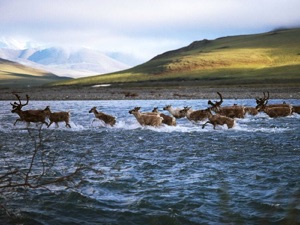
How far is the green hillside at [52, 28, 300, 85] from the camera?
95438 millimetres

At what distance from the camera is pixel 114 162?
12.6 meters

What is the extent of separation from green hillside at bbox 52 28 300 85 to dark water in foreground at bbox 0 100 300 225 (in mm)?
68316

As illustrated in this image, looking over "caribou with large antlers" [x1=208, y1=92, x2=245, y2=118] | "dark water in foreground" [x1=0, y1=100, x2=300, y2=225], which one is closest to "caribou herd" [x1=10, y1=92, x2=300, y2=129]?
"caribou with large antlers" [x1=208, y1=92, x2=245, y2=118]

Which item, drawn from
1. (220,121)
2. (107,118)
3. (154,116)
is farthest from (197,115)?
(107,118)

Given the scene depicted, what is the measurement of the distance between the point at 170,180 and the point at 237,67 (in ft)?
360

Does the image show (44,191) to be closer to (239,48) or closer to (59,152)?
(59,152)

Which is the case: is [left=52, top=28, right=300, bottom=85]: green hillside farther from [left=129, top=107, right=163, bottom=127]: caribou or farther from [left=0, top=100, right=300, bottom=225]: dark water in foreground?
[left=0, top=100, right=300, bottom=225]: dark water in foreground

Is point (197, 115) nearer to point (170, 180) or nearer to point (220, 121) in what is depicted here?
point (220, 121)

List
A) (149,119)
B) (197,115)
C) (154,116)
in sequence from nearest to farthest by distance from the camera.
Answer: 1. (154,116)
2. (149,119)
3. (197,115)

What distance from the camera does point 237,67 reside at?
4599 inches

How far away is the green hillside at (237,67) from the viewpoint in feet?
313

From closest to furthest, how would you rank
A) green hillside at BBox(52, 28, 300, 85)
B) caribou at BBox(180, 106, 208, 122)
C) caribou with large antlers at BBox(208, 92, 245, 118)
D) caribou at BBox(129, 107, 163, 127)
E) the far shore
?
caribou at BBox(129, 107, 163, 127) → caribou at BBox(180, 106, 208, 122) → caribou with large antlers at BBox(208, 92, 245, 118) → the far shore → green hillside at BBox(52, 28, 300, 85)

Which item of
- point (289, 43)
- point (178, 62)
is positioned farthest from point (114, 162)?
point (289, 43)

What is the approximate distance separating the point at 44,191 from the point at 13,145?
708 centimetres
